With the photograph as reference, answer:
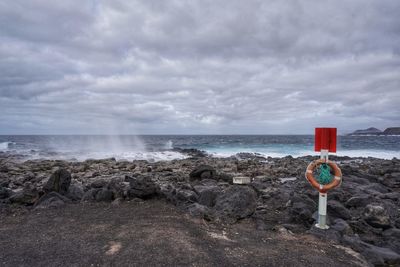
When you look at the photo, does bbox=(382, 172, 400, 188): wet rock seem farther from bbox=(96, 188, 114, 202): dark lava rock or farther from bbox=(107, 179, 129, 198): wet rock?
bbox=(96, 188, 114, 202): dark lava rock

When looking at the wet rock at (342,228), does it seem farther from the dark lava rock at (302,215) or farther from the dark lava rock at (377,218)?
the dark lava rock at (377,218)

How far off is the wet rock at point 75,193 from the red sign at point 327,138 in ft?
19.7

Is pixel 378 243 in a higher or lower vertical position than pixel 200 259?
lower

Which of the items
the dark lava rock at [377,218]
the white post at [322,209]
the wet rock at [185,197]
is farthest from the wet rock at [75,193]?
the dark lava rock at [377,218]

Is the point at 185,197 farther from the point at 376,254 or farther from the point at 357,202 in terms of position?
the point at 357,202

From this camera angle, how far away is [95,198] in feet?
23.3

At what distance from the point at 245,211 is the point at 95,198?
3746 millimetres

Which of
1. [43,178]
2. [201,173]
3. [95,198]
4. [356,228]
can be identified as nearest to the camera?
[356,228]

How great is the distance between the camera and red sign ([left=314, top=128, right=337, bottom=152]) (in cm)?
527

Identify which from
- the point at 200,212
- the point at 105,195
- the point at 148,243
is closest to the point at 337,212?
the point at 200,212

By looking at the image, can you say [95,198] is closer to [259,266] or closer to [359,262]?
[259,266]

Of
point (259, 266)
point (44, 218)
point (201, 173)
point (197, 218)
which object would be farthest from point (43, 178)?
point (259, 266)

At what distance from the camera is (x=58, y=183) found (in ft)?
25.1

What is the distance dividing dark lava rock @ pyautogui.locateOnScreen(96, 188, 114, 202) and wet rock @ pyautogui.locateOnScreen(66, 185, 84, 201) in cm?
74
